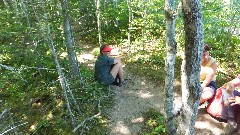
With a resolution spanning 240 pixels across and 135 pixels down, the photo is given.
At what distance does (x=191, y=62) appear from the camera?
12.4 ft

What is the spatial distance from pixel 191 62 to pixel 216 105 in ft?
9.93

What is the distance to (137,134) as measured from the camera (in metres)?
6.44

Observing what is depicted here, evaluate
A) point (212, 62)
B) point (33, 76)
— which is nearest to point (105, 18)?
point (33, 76)

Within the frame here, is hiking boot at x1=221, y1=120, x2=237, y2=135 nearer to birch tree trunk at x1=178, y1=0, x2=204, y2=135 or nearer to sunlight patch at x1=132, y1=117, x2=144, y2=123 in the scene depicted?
birch tree trunk at x1=178, y1=0, x2=204, y2=135

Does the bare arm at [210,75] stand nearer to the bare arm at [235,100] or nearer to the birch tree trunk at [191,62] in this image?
the bare arm at [235,100]

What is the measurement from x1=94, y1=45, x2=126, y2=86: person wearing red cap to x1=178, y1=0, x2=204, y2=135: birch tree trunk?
353 centimetres

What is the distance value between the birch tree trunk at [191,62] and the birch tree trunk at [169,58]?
34.6 inches

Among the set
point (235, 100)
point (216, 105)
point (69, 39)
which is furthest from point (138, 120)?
point (69, 39)

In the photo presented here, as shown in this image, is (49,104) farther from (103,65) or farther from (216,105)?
(216,105)

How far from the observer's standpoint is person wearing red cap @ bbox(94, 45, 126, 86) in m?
7.54

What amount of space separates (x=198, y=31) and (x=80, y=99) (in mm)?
4871

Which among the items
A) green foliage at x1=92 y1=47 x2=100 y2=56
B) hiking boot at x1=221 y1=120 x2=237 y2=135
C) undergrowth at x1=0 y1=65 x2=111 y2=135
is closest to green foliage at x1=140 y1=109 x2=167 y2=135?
undergrowth at x1=0 y1=65 x2=111 y2=135

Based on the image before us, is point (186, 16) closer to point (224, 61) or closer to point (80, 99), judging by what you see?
point (80, 99)

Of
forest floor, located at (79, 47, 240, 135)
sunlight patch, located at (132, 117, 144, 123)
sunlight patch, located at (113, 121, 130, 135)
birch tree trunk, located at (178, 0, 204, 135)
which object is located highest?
birch tree trunk, located at (178, 0, 204, 135)
